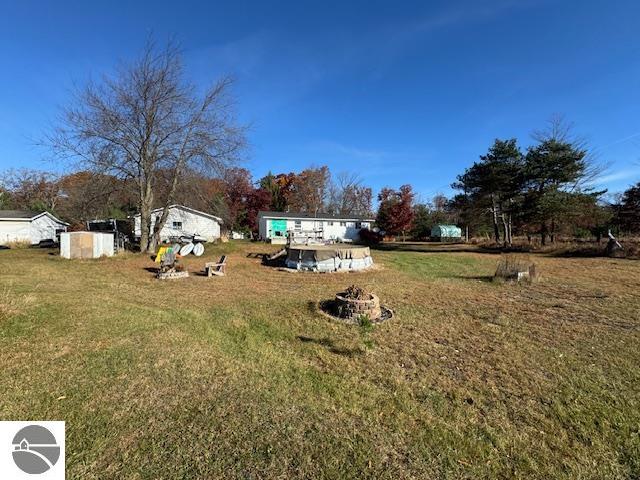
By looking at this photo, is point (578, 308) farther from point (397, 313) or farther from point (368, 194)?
point (368, 194)

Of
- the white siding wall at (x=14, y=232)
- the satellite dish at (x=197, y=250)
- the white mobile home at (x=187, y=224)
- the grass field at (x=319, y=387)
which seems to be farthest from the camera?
the white mobile home at (x=187, y=224)

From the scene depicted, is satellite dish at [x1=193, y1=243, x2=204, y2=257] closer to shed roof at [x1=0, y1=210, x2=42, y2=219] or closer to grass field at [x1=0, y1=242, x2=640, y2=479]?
grass field at [x1=0, y1=242, x2=640, y2=479]

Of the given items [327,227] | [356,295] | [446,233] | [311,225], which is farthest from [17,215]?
[446,233]

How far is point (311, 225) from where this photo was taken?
31859 mm

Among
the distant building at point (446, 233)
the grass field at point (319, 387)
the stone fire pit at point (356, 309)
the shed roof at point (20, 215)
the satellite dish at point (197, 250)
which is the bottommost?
the grass field at point (319, 387)

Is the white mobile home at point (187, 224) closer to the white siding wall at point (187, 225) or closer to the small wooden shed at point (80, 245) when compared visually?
the white siding wall at point (187, 225)

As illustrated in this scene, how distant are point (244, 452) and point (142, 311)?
14.8 ft

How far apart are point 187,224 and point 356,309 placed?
23649mm

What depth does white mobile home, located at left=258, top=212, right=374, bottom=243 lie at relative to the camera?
1201 inches

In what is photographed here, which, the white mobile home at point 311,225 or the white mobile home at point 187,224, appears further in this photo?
the white mobile home at point 311,225

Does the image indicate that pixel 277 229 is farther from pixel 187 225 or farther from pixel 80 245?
pixel 80 245

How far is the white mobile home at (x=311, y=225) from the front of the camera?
Answer: 30516 mm

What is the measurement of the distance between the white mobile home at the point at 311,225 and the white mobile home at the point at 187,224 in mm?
4916

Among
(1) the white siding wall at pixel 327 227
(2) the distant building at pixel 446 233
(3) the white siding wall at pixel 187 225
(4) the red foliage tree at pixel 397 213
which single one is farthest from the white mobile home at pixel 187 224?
(2) the distant building at pixel 446 233
